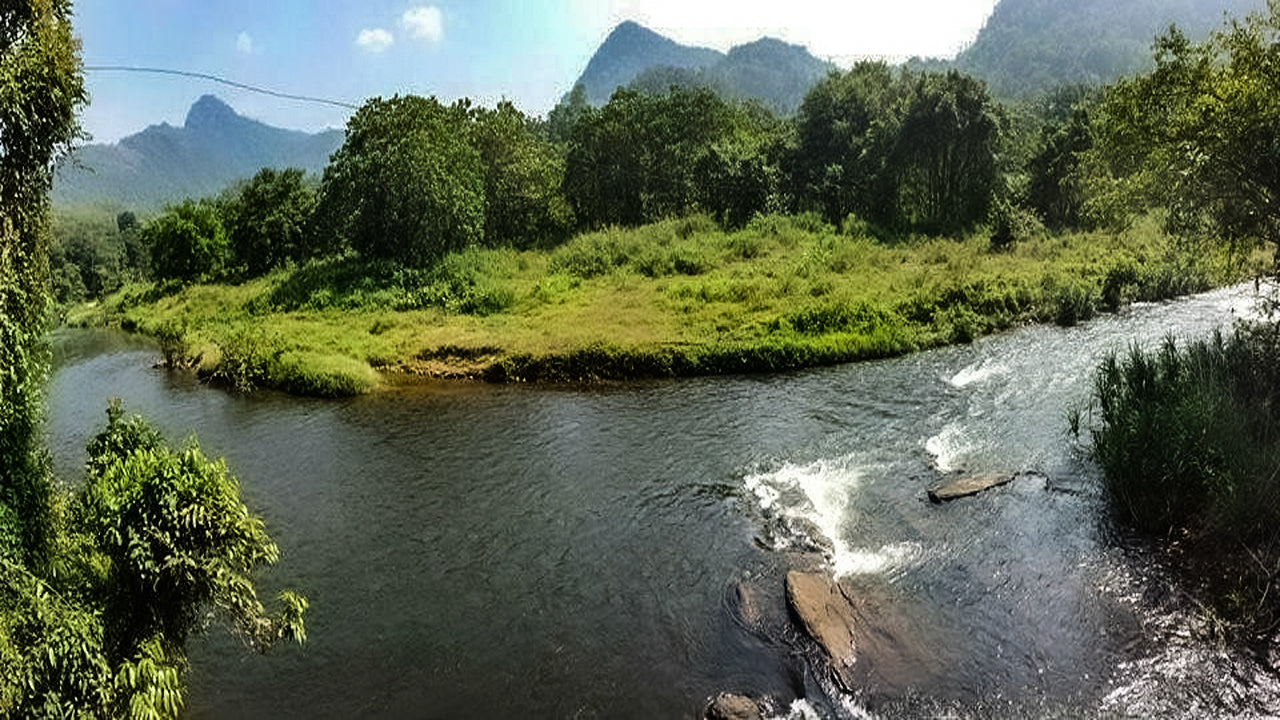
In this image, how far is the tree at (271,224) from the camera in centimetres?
6969

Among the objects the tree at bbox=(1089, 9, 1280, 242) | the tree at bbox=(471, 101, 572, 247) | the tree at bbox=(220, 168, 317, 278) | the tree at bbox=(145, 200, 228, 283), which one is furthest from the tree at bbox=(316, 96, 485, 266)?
the tree at bbox=(1089, 9, 1280, 242)

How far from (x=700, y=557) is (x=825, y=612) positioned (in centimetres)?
356

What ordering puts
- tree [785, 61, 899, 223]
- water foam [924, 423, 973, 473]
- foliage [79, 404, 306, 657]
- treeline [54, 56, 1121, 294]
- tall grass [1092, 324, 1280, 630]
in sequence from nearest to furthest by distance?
foliage [79, 404, 306, 657]
tall grass [1092, 324, 1280, 630]
water foam [924, 423, 973, 473]
treeline [54, 56, 1121, 294]
tree [785, 61, 899, 223]

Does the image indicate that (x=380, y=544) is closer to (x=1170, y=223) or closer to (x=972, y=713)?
(x=972, y=713)

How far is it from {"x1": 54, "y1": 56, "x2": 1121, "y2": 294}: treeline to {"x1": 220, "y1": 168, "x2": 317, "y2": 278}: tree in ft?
0.54

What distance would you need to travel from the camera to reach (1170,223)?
71.5 feet

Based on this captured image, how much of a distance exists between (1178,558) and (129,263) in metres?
130

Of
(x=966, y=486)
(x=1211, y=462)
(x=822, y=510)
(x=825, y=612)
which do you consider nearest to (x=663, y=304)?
(x=822, y=510)

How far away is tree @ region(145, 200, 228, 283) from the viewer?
73.0 meters

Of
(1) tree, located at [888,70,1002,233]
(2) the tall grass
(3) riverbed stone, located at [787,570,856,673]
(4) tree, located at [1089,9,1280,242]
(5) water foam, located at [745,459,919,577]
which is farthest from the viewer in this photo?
(1) tree, located at [888,70,1002,233]

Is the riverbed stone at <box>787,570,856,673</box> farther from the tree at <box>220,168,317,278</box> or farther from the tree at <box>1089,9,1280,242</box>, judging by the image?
the tree at <box>220,168,317,278</box>

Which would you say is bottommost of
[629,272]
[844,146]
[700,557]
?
[700,557]

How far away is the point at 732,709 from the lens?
12.2 meters

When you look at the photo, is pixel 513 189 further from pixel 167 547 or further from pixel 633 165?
pixel 167 547
